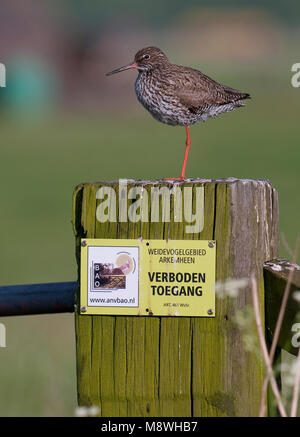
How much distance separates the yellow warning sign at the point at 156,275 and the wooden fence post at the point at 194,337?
4 cm

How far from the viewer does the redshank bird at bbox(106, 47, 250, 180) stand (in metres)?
6.25

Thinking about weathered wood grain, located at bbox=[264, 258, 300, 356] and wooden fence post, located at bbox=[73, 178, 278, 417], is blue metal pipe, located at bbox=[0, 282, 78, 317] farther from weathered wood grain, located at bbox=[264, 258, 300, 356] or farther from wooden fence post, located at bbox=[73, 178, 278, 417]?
weathered wood grain, located at bbox=[264, 258, 300, 356]

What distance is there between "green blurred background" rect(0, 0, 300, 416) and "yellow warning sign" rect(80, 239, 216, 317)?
2906 mm

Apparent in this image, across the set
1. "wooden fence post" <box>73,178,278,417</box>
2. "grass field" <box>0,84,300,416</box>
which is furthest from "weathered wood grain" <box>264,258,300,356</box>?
"grass field" <box>0,84,300,416</box>

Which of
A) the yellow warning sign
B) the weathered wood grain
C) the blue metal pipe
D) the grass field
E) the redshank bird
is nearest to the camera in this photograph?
the weathered wood grain

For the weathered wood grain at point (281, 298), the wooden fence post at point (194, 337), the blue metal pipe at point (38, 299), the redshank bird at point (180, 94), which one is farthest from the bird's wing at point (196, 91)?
the weathered wood grain at point (281, 298)

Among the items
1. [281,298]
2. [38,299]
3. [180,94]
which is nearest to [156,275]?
[281,298]

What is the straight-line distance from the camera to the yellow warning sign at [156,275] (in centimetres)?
335

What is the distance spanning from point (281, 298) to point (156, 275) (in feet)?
1.58

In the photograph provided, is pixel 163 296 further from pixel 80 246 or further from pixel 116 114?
pixel 116 114

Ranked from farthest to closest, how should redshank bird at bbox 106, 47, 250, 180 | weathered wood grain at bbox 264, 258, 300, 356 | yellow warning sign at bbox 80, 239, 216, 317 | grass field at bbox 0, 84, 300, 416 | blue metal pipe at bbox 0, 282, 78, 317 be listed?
grass field at bbox 0, 84, 300, 416 → redshank bird at bbox 106, 47, 250, 180 → blue metal pipe at bbox 0, 282, 78, 317 → yellow warning sign at bbox 80, 239, 216, 317 → weathered wood grain at bbox 264, 258, 300, 356

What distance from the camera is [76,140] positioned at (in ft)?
177

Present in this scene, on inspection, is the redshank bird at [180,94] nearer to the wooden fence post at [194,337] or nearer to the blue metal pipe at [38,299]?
the blue metal pipe at [38,299]
